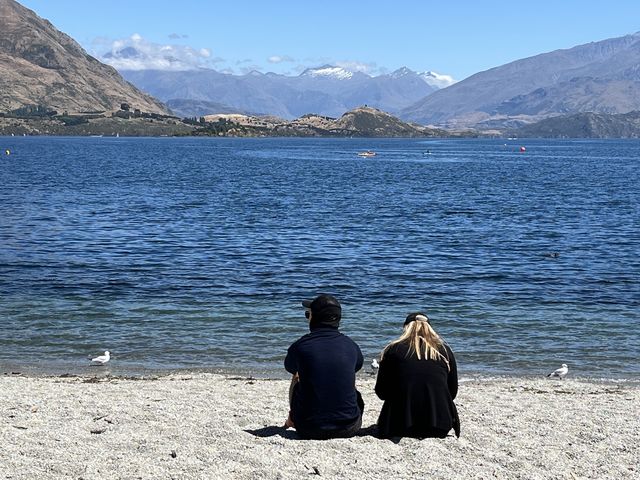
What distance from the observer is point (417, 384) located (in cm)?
1240

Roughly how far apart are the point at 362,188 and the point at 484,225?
38023 mm

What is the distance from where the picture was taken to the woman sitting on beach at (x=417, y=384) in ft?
40.4

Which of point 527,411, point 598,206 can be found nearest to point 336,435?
point 527,411

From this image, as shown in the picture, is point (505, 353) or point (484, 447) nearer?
point (484, 447)

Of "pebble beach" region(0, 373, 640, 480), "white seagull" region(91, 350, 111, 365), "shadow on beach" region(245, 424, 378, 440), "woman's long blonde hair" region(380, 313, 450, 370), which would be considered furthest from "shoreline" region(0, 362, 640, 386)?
"woman's long blonde hair" region(380, 313, 450, 370)

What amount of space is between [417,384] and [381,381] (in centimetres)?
56

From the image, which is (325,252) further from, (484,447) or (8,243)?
(484,447)

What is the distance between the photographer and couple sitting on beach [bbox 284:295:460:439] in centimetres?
1232

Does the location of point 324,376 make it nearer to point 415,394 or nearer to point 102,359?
point 415,394

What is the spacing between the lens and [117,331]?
25047mm

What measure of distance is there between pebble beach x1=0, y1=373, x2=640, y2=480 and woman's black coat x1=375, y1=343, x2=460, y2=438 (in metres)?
0.23

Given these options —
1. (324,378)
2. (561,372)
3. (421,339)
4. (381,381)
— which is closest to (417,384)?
(381,381)

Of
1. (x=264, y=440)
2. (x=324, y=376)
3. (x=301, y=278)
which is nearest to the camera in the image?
(x=324, y=376)

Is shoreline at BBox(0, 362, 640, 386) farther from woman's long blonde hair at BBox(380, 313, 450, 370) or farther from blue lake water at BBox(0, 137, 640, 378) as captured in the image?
woman's long blonde hair at BBox(380, 313, 450, 370)
